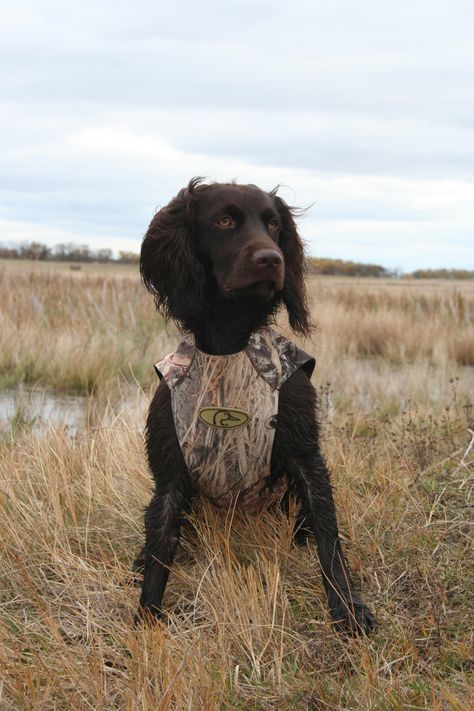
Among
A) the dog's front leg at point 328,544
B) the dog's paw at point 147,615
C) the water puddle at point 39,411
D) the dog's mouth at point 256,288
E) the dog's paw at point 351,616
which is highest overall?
the dog's mouth at point 256,288

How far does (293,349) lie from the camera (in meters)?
3.07

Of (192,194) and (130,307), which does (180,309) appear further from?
(130,307)

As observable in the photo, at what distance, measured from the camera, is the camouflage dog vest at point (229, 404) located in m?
2.96

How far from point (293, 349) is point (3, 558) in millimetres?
1547

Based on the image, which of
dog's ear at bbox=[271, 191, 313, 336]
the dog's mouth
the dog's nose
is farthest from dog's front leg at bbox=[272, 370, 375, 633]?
the dog's nose

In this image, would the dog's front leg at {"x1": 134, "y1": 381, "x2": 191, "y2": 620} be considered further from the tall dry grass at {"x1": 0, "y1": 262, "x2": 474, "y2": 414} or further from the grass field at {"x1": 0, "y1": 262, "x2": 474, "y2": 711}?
the tall dry grass at {"x1": 0, "y1": 262, "x2": 474, "y2": 414}

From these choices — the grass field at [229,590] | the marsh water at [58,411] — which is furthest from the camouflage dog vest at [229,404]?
the marsh water at [58,411]

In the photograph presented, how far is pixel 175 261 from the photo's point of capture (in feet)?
9.89

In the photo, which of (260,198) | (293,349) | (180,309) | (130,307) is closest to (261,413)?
(293,349)

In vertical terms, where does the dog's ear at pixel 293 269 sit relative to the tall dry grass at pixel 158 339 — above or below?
above

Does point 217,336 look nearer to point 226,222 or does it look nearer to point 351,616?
point 226,222

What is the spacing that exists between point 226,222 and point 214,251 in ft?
0.36

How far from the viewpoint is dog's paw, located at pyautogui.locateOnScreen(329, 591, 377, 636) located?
282cm

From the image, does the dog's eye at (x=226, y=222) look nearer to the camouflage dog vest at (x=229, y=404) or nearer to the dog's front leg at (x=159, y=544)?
the camouflage dog vest at (x=229, y=404)
